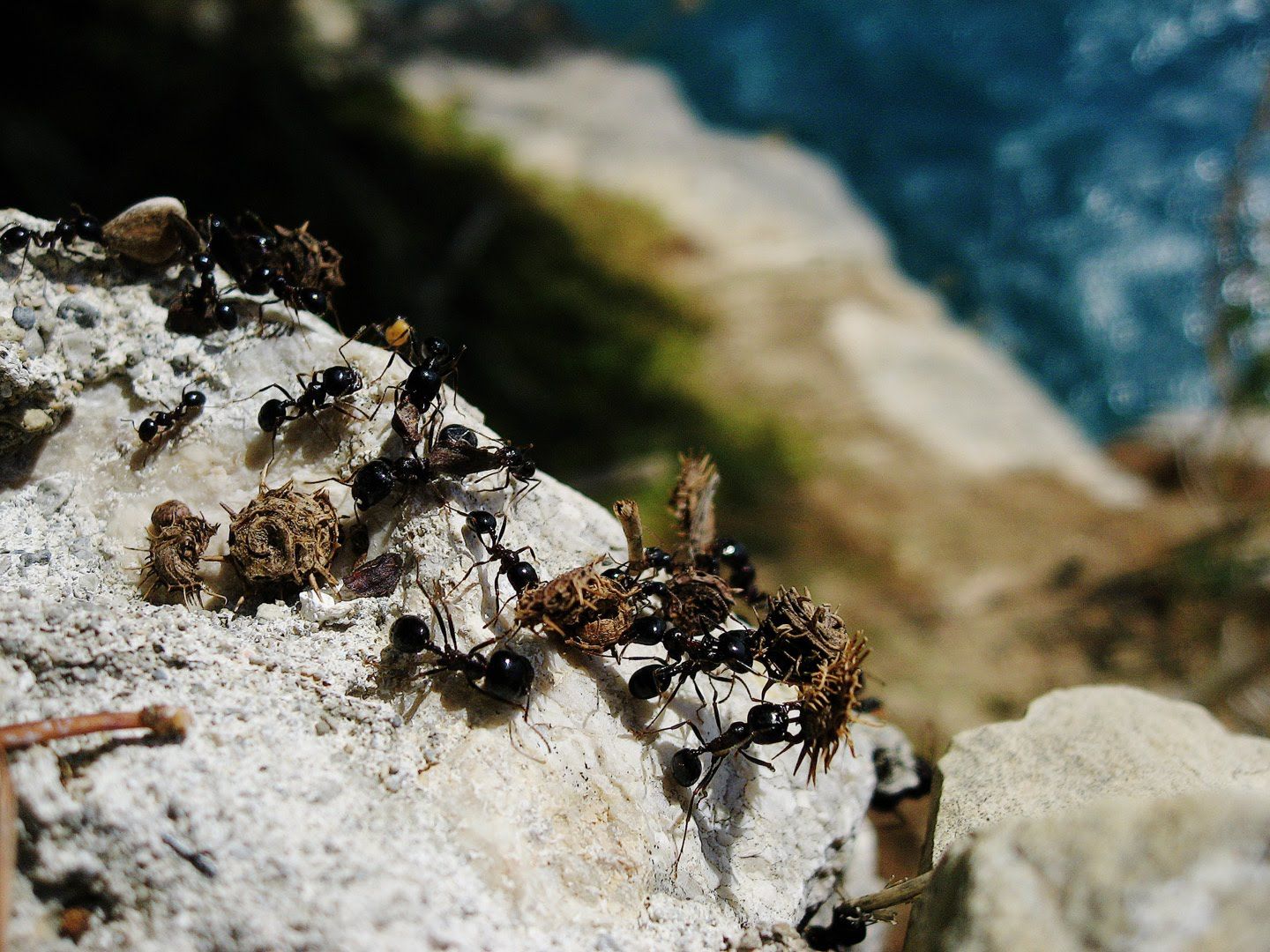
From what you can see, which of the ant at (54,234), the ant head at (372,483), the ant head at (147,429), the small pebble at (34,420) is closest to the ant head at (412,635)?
the ant head at (372,483)

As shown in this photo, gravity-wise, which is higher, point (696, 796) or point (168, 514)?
point (168, 514)

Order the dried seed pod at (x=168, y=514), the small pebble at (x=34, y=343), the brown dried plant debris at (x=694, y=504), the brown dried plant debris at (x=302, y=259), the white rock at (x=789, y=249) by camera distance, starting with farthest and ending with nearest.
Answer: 1. the white rock at (x=789, y=249)
2. the brown dried plant debris at (x=694, y=504)
3. the brown dried plant debris at (x=302, y=259)
4. the small pebble at (x=34, y=343)
5. the dried seed pod at (x=168, y=514)

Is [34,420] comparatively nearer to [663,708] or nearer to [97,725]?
[97,725]

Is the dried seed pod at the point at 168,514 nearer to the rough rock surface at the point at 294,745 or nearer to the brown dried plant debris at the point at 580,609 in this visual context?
the rough rock surface at the point at 294,745

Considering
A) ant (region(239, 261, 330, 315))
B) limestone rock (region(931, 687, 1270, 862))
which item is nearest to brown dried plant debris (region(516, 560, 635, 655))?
limestone rock (region(931, 687, 1270, 862))

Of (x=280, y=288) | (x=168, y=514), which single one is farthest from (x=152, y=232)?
(x=168, y=514)

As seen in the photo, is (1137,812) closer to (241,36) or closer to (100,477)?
(100,477)

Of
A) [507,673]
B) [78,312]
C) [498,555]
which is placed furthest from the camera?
[78,312]
